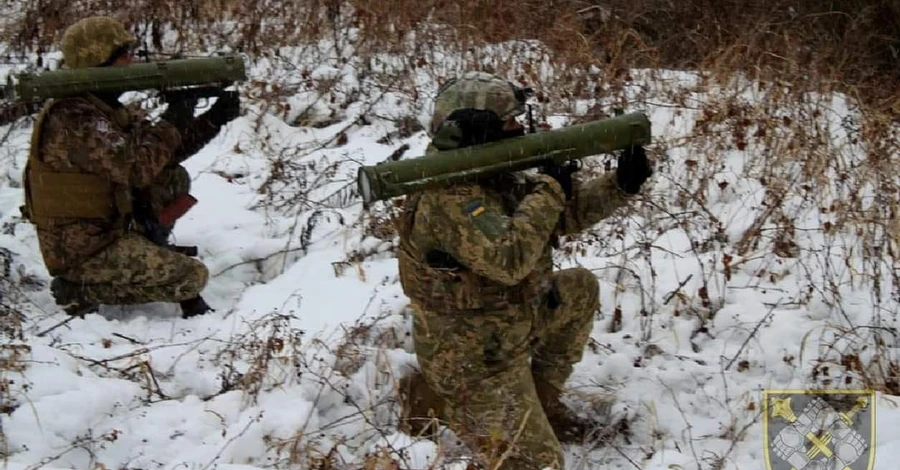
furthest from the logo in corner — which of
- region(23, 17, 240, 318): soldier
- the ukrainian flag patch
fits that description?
region(23, 17, 240, 318): soldier

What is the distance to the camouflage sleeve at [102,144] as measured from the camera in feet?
14.3

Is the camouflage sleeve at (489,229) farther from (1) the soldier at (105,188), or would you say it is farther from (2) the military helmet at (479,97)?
(1) the soldier at (105,188)

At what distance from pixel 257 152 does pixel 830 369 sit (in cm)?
401

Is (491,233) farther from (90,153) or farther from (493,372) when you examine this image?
(90,153)

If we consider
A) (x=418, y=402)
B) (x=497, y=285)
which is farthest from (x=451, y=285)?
(x=418, y=402)

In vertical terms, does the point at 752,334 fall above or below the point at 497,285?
below

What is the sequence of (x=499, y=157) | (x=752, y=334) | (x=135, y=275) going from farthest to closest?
Result: (x=135, y=275) → (x=752, y=334) → (x=499, y=157)

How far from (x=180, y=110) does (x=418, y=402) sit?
1967mm

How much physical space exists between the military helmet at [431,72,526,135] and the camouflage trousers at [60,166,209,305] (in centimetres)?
191

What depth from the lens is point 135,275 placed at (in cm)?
451

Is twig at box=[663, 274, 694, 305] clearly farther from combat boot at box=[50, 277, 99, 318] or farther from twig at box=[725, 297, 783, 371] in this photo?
combat boot at box=[50, 277, 99, 318]

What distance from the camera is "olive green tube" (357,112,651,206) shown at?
2.77 m

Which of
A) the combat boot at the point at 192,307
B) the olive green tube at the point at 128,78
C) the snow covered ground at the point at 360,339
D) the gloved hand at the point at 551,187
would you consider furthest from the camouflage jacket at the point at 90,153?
the gloved hand at the point at 551,187

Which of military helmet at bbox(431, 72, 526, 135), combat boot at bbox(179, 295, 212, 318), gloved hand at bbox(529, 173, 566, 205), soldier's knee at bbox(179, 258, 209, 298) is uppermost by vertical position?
military helmet at bbox(431, 72, 526, 135)
